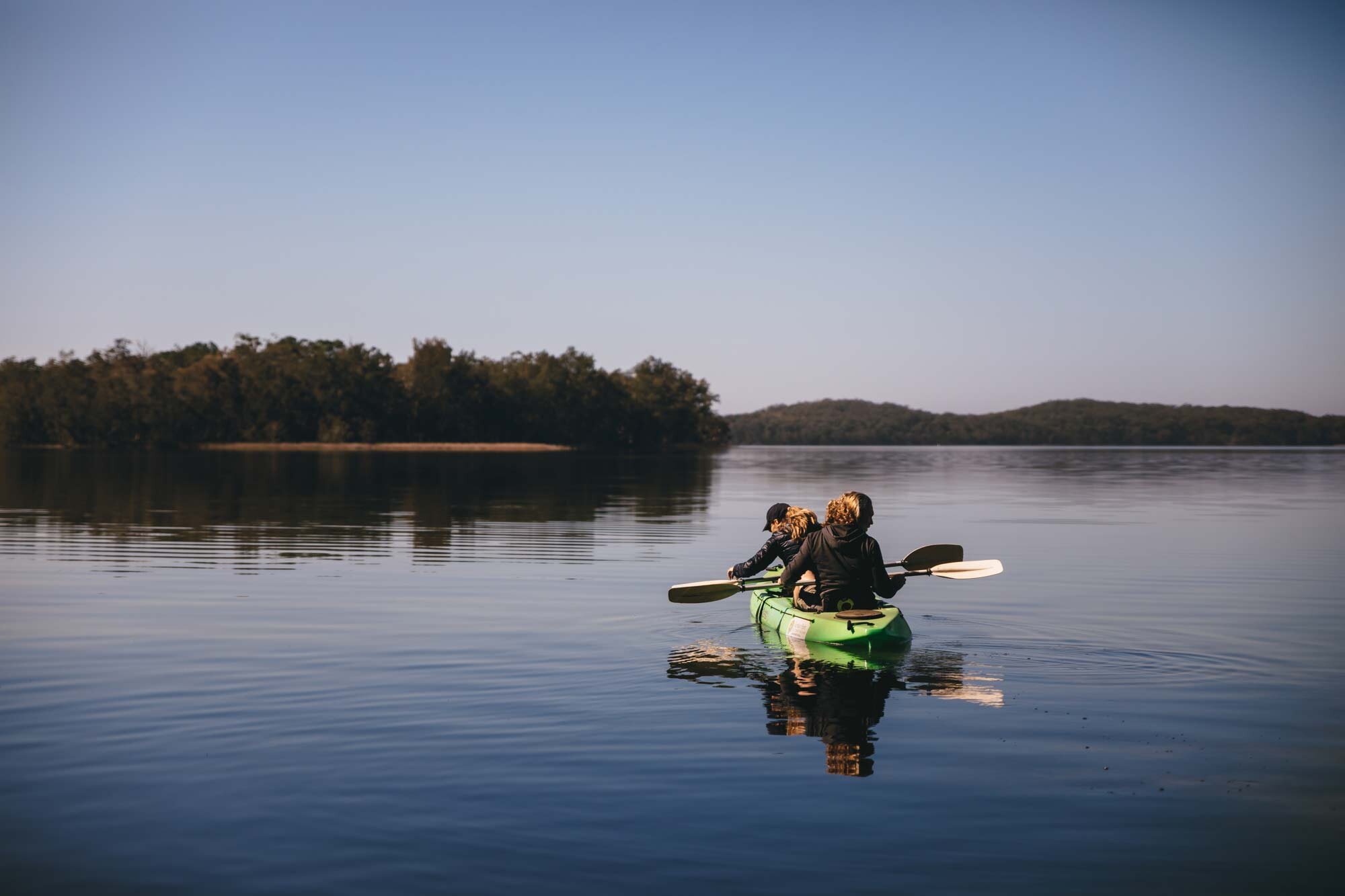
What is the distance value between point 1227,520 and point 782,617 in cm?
2533

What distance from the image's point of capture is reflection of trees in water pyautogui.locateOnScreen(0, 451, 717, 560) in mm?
26750

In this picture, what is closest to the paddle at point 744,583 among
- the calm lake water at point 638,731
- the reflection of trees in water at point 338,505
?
the calm lake water at point 638,731

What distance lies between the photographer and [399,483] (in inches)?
2218

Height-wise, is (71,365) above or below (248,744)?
above

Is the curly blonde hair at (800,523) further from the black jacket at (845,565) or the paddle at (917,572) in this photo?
the paddle at (917,572)

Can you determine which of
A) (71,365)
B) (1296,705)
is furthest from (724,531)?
(71,365)

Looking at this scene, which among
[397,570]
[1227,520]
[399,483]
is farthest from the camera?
[399,483]

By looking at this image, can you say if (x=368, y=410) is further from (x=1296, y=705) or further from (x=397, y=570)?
(x=1296, y=705)

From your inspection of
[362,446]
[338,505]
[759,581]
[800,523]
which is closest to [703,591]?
[759,581]

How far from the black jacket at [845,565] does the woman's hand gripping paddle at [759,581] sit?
220 cm

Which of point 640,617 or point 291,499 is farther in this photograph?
point 291,499

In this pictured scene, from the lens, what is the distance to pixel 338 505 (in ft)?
127

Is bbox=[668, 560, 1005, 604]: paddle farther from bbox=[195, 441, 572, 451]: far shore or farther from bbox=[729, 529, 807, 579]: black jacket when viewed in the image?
bbox=[195, 441, 572, 451]: far shore

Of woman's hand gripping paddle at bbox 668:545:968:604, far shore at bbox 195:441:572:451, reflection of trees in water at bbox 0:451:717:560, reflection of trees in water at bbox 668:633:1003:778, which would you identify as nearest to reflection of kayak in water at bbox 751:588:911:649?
reflection of trees in water at bbox 668:633:1003:778
